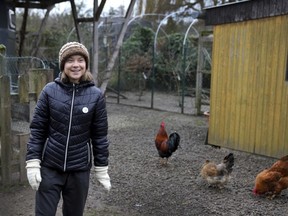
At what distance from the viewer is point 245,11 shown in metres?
7.49

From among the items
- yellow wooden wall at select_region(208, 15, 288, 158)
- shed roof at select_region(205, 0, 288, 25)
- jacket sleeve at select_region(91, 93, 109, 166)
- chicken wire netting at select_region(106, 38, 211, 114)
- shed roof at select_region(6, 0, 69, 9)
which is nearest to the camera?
jacket sleeve at select_region(91, 93, 109, 166)

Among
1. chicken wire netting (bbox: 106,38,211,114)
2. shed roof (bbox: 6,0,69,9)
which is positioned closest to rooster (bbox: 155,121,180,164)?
shed roof (bbox: 6,0,69,9)

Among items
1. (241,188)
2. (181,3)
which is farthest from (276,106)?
(181,3)

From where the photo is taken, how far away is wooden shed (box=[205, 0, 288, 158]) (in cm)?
702

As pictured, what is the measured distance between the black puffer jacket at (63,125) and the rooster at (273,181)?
2.83m

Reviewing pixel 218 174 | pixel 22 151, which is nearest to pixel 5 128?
pixel 22 151

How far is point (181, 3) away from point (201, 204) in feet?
63.1

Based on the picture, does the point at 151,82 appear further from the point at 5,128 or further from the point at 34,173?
the point at 34,173

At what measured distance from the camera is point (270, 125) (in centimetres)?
721

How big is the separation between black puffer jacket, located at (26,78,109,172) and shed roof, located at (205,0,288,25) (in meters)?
4.81

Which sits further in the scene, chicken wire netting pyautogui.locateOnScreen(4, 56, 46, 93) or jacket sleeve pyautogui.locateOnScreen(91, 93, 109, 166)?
chicken wire netting pyautogui.locateOnScreen(4, 56, 46, 93)

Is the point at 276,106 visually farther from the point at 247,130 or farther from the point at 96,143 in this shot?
the point at 96,143

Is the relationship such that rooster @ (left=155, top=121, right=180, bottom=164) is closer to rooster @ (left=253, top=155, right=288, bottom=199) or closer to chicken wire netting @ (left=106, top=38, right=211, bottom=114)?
rooster @ (left=253, top=155, right=288, bottom=199)

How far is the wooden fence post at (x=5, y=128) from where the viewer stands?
16.6 ft
